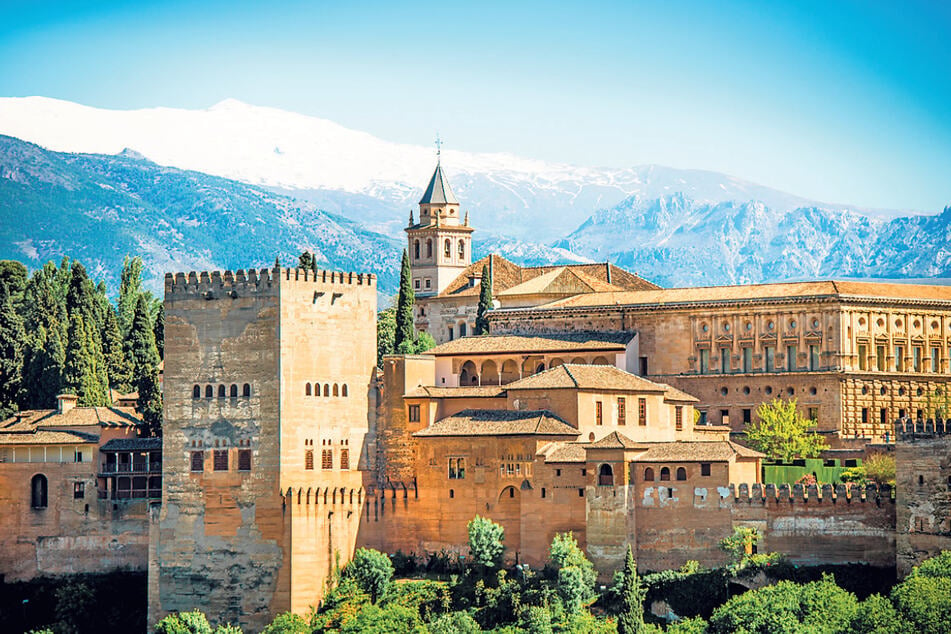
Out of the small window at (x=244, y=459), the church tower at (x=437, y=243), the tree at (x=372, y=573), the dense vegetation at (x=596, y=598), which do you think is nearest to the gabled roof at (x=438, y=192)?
the church tower at (x=437, y=243)

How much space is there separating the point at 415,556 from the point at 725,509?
13.3 metres

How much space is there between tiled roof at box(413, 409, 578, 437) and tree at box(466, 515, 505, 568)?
3900mm

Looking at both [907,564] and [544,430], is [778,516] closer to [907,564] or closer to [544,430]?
[907,564]

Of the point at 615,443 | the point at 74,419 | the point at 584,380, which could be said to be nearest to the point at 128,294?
the point at 74,419

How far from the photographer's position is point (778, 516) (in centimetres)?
6469

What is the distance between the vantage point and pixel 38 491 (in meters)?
76.4

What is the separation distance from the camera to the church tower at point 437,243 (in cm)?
11238

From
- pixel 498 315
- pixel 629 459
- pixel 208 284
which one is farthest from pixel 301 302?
pixel 498 315

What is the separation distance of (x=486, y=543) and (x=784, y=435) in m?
17.1

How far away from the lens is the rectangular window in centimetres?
6944

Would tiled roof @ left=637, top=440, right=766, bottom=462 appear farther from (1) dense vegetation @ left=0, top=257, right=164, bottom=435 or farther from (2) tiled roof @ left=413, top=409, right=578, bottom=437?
(1) dense vegetation @ left=0, top=257, right=164, bottom=435

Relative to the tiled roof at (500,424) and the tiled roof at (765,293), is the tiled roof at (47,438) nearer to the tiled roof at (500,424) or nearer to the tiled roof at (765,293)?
the tiled roof at (500,424)

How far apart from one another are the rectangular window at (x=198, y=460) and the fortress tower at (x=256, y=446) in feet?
0.13

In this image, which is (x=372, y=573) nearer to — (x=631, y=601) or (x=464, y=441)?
(x=464, y=441)
